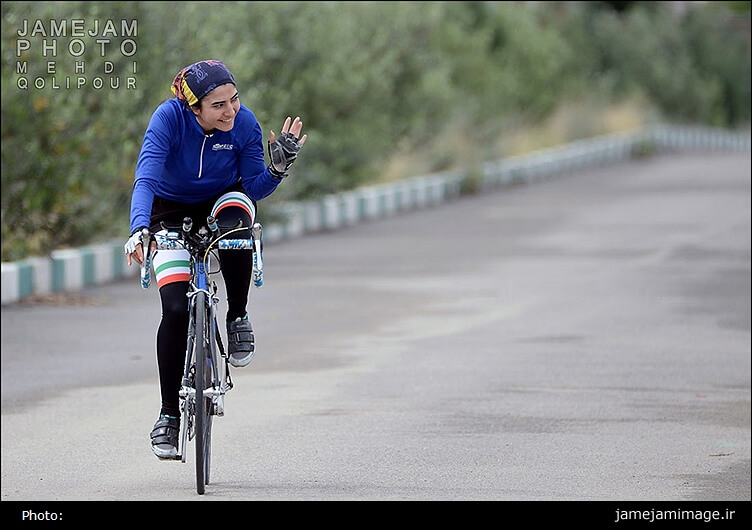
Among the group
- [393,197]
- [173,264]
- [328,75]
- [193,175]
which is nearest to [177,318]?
[173,264]

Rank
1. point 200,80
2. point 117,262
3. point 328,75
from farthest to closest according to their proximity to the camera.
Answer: point 328,75, point 117,262, point 200,80

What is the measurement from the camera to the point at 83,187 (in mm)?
17406

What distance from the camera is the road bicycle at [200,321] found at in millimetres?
7270

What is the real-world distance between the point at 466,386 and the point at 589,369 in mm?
1135

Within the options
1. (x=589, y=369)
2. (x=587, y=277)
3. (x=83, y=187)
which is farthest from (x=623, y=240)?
(x=589, y=369)

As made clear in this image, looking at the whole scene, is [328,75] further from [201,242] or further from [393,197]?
Result: [201,242]

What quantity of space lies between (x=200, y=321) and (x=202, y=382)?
0.24 meters

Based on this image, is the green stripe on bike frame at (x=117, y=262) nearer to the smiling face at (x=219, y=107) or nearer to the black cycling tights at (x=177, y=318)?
Answer: the black cycling tights at (x=177, y=318)

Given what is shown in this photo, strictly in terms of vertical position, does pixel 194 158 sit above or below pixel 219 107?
below

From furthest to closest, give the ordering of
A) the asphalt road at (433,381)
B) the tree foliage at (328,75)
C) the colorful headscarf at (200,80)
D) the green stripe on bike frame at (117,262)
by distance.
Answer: the green stripe on bike frame at (117,262) < the tree foliage at (328,75) < the asphalt road at (433,381) < the colorful headscarf at (200,80)

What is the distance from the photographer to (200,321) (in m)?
7.38

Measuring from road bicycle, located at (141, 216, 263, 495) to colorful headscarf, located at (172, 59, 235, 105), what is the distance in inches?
19.1

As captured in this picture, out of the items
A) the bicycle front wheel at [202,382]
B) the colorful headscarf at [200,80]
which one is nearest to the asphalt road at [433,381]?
the bicycle front wheel at [202,382]

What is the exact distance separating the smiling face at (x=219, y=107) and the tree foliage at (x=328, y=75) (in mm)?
9189
